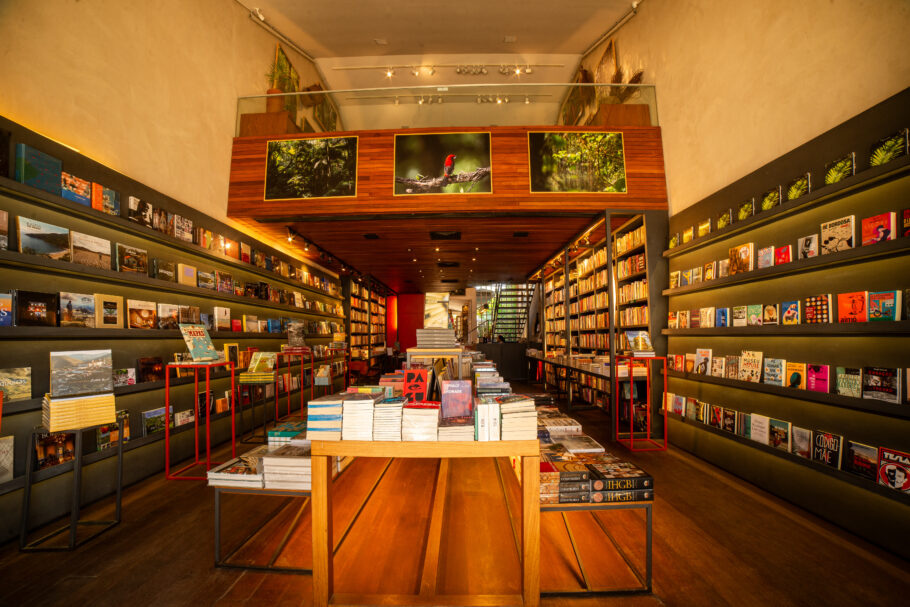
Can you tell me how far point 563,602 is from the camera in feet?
5.61

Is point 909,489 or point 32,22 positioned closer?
point 909,489

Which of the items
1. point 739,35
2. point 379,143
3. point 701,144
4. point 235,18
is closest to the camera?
point 739,35

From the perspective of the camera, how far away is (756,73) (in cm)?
322

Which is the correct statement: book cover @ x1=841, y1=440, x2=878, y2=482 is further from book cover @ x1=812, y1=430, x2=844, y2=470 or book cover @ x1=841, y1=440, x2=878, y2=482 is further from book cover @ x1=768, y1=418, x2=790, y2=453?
book cover @ x1=768, y1=418, x2=790, y2=453

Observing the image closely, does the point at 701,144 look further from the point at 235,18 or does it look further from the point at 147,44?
the point at 235,18

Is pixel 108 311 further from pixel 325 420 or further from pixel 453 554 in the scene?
pixel 453 554

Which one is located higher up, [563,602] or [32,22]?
[32,22]

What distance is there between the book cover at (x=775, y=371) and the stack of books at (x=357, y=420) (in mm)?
3243

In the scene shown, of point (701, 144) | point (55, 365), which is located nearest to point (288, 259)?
point (55, 365)

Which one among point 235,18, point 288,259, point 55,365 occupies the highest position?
point 235,18

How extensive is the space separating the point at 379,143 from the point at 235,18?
3.00 metres

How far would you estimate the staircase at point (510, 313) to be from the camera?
12.8 meters

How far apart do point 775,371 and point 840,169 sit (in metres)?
1.56

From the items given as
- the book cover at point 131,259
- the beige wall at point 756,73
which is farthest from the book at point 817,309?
the book cover at point 131,259
